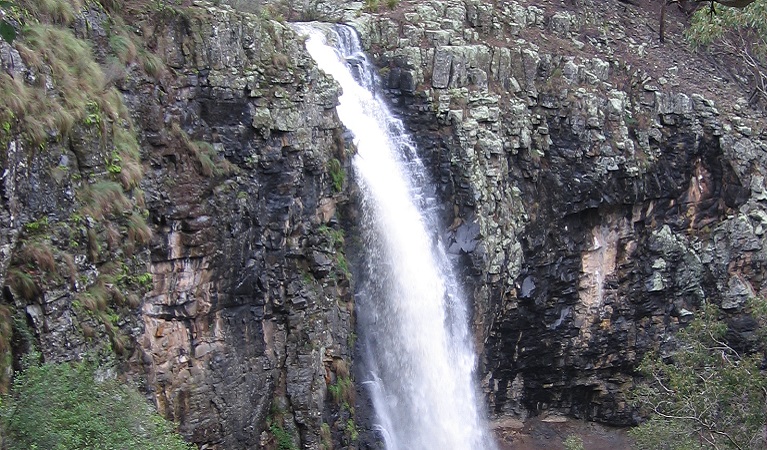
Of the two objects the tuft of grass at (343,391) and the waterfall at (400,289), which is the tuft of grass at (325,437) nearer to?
the tuft of grass at (343,391)

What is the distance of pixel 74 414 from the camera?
31.5 feet

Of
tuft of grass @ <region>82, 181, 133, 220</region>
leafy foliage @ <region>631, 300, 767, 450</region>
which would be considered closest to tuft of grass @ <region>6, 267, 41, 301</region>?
tuft of grass @ <region>82, 181, 133, 220</region>

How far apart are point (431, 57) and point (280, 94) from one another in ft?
23.7

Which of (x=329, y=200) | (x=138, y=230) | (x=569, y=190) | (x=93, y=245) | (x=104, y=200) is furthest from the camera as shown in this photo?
(x=569, y=190)

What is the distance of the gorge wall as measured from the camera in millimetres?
11617

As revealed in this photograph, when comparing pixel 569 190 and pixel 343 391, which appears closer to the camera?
pixel 343 391

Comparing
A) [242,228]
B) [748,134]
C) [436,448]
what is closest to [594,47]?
[748,134]

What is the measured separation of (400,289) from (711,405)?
7.09m

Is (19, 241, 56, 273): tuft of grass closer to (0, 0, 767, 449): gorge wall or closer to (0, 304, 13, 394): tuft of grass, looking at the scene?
(0, 0, 767, 449): gorge wall

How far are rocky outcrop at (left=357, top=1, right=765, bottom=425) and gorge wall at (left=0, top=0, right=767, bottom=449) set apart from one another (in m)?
0.07

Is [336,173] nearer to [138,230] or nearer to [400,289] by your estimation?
[400,289]

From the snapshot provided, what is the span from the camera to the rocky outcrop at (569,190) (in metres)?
21.4

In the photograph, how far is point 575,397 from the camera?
1014 inches

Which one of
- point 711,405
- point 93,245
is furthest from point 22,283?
point 711,405
